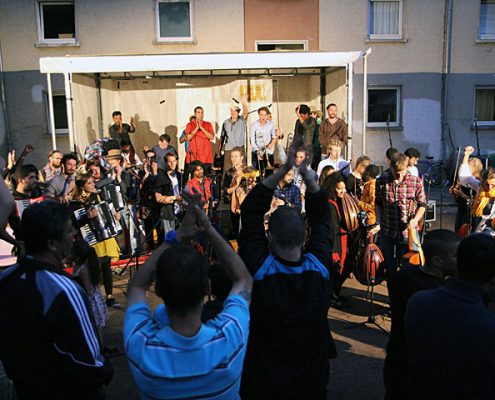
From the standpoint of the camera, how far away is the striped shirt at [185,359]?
1719 millimetres

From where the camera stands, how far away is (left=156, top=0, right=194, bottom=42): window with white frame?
14852 mm

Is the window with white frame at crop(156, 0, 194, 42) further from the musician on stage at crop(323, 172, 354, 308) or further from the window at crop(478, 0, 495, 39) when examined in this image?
the musician on stage at crop(323, 172, 354, 308)

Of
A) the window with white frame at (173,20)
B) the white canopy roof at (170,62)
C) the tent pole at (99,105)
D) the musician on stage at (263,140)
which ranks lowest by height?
the musician on stage at (263,140)

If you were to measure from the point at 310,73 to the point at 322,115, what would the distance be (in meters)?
1.31

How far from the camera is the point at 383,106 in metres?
15.8

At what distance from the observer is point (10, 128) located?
1471 cm

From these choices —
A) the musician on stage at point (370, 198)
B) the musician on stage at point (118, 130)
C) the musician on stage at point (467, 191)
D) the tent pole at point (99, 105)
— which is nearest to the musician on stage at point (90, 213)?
the musician on stage at point (370, 198)

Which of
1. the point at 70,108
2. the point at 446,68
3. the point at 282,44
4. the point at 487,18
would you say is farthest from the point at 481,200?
the point at 487,18

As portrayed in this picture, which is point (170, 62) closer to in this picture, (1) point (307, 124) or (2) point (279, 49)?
(1) point (307, 124)

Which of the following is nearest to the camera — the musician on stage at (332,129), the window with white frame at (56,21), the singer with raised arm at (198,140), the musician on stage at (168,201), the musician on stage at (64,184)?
the musician on stage at (64,184)

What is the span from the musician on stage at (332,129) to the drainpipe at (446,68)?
6337 millimetres

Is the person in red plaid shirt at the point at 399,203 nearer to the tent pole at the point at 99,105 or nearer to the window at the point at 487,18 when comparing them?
the tent pole at the point at 99,105

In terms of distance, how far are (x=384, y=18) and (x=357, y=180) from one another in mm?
9530

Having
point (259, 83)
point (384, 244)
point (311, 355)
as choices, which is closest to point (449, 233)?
point (311, 355)
